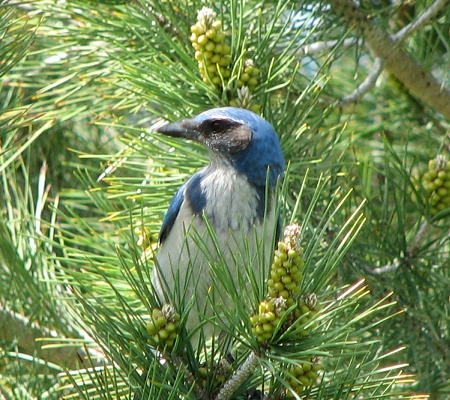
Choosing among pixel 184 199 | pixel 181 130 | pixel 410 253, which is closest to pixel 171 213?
pixel 184 199

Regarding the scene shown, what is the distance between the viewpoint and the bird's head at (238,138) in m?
2.56

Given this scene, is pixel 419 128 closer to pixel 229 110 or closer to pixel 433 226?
pixel 433 226

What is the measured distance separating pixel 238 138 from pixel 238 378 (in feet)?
3.51

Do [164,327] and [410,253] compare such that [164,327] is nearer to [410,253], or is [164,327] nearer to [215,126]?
[215,126]

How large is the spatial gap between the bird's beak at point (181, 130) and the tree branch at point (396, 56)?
2.32 feet

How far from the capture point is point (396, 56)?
3.10 metres

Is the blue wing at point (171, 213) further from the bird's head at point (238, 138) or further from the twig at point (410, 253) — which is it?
the twig at point (410, 253)

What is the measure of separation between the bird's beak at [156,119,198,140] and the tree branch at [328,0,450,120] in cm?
71

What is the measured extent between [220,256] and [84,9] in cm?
174

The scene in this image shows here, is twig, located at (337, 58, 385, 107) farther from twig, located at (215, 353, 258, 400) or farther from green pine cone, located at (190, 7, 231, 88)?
twig, located at (215, 353, 258, 400)

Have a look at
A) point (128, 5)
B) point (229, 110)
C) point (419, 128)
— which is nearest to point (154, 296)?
point (229, 110)

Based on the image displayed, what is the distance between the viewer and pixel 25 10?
3234mm

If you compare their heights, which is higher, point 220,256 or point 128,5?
point 128,5

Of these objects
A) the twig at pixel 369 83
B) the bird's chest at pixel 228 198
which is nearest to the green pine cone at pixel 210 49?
the bird's chest at pixel 228 198
